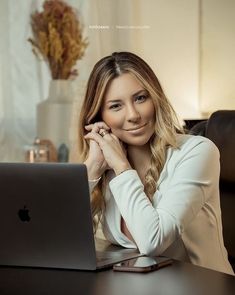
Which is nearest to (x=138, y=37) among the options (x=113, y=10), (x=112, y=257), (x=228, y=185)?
(x=113, y=10)

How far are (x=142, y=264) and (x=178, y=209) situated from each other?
252mm

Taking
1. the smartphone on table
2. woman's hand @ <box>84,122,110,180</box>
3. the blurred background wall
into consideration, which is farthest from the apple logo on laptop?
the blurred background wall

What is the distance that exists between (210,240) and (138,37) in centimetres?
227

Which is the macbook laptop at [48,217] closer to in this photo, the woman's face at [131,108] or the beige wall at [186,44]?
the woman's face at [131,108]

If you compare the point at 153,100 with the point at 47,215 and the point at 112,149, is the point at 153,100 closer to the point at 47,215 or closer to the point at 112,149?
the point at 112,149

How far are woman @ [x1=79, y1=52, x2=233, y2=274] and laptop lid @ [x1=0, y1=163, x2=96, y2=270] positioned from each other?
231 millimetres

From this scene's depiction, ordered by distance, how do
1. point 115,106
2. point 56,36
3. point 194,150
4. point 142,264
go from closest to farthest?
1. point 142,264
2. point 194,150
3. point 115,106
4. point 56,36

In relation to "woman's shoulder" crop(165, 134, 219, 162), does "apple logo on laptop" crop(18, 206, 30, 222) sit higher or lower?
lower

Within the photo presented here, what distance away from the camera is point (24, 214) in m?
1.33

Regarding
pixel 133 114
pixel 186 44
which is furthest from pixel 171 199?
pixel 186 44

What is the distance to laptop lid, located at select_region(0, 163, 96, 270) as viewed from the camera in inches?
49.6

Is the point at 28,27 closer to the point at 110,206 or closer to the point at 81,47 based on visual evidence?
the point at 81,47

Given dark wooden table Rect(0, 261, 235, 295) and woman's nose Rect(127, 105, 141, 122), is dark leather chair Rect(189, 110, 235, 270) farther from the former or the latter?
dark wooden table Rect(0, 261, 235, 295)

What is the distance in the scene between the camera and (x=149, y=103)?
1.69m
